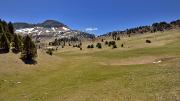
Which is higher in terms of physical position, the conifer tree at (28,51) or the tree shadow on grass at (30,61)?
the conifer tree at (28,51)

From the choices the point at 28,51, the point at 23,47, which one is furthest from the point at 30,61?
the point at 23,47

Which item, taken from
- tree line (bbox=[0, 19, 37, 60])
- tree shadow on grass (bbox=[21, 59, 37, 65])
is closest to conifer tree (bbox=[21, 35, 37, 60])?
tree line (bbox=[0, 19, 37, 60])

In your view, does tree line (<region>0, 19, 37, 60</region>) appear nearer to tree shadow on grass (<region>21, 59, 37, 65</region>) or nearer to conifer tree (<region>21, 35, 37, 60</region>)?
conifer tree (<region>21, 35, 37, 60</region>)

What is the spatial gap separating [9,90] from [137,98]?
26.5 metres

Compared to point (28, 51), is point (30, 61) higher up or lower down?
lower down

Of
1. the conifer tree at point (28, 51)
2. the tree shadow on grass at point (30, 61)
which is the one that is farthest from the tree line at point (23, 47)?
the tree shadow on grass at point (30, 61)

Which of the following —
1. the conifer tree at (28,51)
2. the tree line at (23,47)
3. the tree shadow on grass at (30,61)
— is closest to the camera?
the tree shadow on grass at (30,61)

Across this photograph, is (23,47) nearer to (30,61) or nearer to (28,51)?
(28,51)

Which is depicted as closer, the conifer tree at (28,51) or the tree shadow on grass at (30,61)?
the tree shadow on grass at (30,61)

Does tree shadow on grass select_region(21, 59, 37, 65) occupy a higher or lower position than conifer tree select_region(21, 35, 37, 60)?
lower

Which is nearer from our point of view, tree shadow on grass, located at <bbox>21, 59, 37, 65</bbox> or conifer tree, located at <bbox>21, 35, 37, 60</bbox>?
tree shadow on grass, located at <bbox>21, 59, 37, 65</bbox>

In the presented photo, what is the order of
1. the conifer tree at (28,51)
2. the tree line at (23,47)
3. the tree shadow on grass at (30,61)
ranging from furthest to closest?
1. the tree line at (23,47)
2. the conifer tree at (28,51)
3. the tree shadow on grass at (30,61)

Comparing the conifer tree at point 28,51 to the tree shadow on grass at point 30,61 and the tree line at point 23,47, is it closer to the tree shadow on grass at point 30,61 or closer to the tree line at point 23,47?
the tree line at point 23,47

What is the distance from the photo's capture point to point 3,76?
6469cm
